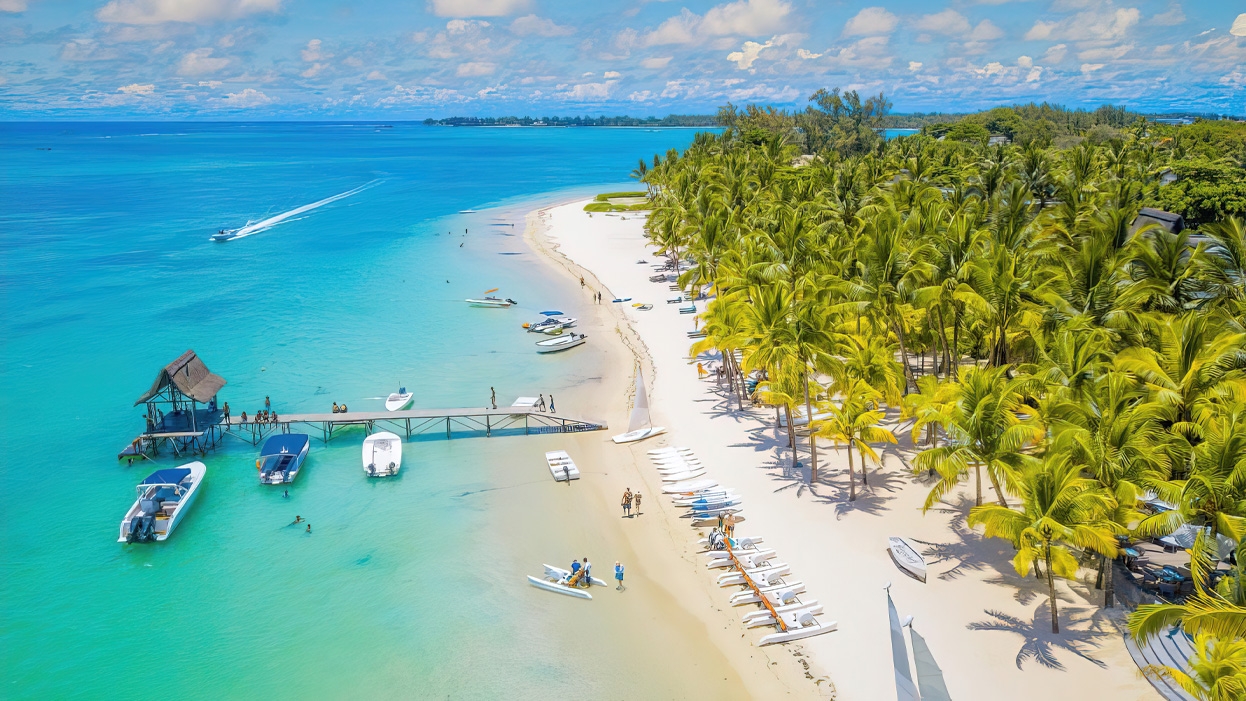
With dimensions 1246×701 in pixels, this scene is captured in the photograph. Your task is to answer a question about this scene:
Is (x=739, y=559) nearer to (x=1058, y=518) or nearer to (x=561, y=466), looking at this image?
(x=1058, y=518)

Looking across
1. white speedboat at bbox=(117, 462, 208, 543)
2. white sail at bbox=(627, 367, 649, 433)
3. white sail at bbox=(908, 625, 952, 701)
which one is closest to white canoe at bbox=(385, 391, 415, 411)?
white speedboat at bbox=(117, 462, 208, 543)

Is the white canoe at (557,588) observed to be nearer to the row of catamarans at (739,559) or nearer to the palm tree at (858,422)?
the row of catamarans at (739,559)

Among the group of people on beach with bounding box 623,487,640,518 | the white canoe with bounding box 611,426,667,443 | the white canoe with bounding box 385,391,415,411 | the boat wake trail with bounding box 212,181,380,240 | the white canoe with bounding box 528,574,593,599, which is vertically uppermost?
the boat wake trail with bounding box 212,181,380,240

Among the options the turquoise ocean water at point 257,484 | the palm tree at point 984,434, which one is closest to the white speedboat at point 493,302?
the turquoise ocean water at point 257,484

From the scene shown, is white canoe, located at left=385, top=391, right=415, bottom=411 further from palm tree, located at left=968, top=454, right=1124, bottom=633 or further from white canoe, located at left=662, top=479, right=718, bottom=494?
palm tree, located at left=968, top=454, right=1124, bottom=633

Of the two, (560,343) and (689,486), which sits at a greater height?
(560,343)

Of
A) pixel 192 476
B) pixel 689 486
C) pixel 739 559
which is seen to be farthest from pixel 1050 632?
pixel 192 476
